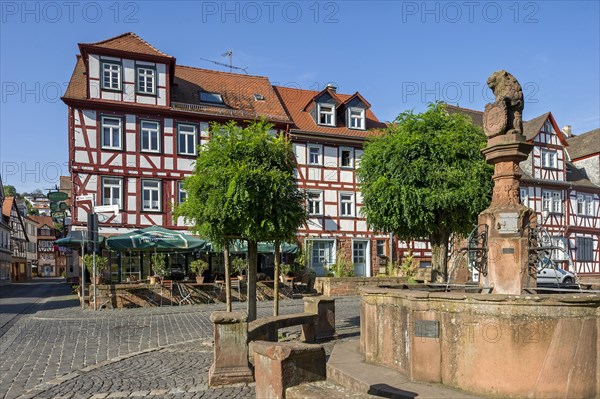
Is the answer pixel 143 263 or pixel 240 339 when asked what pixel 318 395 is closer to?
pixel 240 339

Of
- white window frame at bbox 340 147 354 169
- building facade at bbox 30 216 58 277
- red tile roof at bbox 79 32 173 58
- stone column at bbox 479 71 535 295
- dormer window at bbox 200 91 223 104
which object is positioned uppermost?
red tile roof at bbox 79 32 173 58

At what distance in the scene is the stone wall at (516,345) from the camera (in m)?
5.48

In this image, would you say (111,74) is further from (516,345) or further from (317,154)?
(516,345)

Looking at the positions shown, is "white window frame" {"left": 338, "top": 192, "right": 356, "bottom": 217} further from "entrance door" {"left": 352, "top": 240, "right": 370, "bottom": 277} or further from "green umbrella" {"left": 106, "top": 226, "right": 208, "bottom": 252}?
"green umbrella" {"left": 106, "top": 226, "right": 208, "bottom": 252}

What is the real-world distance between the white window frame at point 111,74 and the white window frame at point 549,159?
88.6 feet

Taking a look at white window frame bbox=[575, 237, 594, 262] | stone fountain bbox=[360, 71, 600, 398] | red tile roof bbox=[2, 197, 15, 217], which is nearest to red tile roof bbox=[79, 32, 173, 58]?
stone fountain bbox=[360, 71, 600, 398]

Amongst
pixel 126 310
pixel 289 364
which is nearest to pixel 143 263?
pixel 126 310

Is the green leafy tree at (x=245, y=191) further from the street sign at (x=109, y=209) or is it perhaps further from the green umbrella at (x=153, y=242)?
the green umbrella at (x=153, y=242)

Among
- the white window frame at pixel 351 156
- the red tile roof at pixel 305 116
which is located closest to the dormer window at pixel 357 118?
the red tile roof at pixel 305 116

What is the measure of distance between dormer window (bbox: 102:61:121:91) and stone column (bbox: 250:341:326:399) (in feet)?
68.9

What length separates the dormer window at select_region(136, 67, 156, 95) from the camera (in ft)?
78.1

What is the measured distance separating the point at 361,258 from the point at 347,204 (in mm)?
3079

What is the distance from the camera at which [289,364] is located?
4.59 meters

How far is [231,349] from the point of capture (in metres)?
7.11
